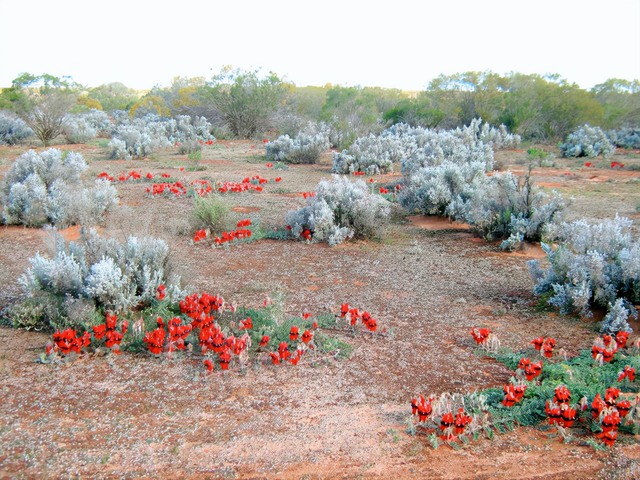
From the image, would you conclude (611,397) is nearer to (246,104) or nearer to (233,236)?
(233,236)

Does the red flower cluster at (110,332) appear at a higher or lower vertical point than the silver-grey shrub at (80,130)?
lower

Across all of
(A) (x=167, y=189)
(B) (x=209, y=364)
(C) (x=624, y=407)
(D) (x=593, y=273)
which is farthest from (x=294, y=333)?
(A) (x=167, y=189)

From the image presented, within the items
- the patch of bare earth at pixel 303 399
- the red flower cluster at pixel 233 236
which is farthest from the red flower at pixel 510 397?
the red flower cluster at pixel 233 236

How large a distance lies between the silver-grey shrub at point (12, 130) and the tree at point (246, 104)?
9.38m

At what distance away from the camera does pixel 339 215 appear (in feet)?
29.7

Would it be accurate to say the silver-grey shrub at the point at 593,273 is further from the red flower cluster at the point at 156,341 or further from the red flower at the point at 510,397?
the red flower cluster at the point at 156,341

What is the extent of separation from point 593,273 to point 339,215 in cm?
453

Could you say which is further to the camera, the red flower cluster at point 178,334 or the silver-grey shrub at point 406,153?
the silver-grey shrub at point 406,153

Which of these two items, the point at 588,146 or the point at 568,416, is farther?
the point at 588,146

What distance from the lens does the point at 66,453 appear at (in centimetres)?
318

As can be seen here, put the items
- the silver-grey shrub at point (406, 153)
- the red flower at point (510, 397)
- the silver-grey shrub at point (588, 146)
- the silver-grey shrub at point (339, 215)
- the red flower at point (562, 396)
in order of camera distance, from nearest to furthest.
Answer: the red flower at point (562, 396), the red flower at point (510, 397), the silver-grey shrub at point (339, 215), the silver-grey shrub at point (406, 153), the silver-grey shrub at point (588, 146)

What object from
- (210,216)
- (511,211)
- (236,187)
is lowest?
(210,216)

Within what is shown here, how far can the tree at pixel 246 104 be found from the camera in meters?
27.1

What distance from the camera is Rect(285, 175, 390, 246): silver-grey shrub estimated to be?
8.57 meters
